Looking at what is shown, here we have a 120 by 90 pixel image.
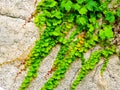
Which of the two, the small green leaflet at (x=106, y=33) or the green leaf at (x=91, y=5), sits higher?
the green leaf at (x=91, y=5)

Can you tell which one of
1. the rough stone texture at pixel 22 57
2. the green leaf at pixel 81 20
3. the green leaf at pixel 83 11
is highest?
the green leaf at pixel 83 11

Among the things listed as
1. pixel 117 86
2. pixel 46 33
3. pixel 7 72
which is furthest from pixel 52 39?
pixel 117 86

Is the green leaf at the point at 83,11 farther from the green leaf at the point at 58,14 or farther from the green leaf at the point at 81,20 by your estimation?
the green leaf at the point at 58,14

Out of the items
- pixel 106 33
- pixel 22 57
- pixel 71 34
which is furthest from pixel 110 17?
pixel 22 57

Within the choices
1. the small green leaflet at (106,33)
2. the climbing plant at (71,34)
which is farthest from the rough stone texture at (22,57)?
the small green leaflet at (106,33)

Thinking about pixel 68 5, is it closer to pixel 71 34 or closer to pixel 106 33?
pixel 71 34

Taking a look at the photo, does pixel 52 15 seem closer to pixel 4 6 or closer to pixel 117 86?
pixel 4 6

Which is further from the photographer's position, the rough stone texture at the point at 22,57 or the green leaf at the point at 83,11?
the rough stone texture at the point at 22,57
